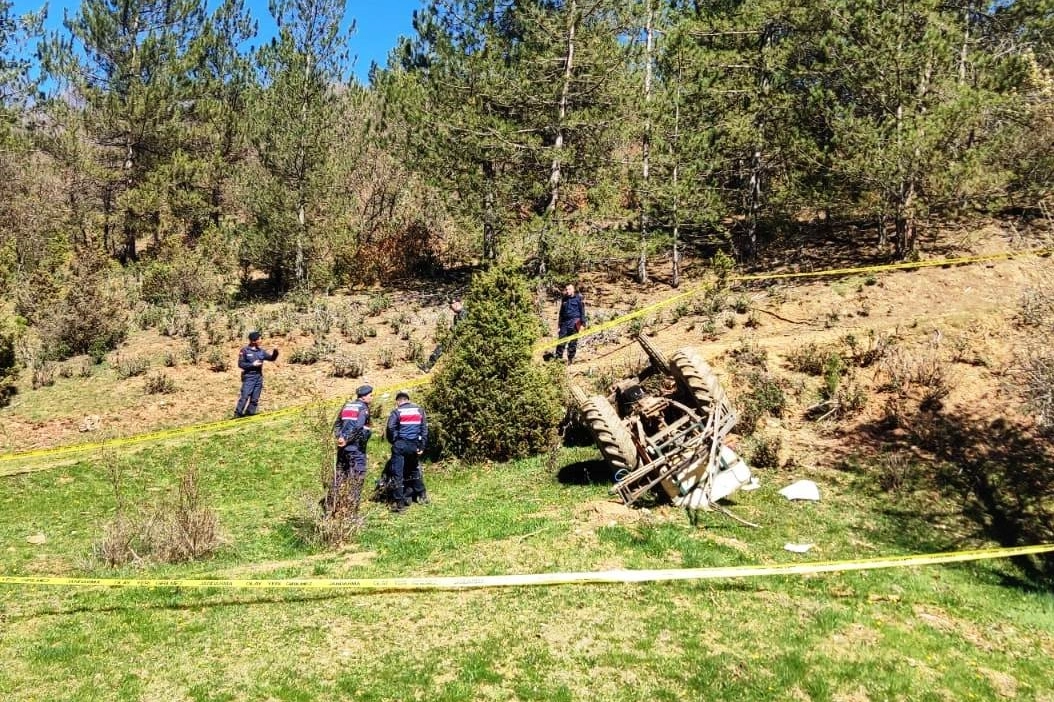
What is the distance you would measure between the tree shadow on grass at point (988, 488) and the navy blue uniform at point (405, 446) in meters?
6.24

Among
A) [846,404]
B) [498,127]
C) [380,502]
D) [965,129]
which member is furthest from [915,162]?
[380,502]

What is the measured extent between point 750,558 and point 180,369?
46.7 ft

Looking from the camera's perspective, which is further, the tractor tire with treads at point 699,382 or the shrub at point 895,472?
the shrub at point 895,472

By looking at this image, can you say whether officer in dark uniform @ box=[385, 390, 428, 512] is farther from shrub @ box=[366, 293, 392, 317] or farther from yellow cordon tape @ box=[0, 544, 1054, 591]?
shrub @ box=[366, 293, 392, 317]

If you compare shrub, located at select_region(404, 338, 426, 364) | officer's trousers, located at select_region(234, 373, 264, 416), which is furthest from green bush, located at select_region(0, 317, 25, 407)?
shrub, located at select_region(404, 338, 426, 364)

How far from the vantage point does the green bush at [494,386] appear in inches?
441

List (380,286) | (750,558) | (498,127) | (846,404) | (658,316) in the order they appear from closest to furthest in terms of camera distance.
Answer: (750,558), (846,404), (658,316), (498,127), (380,286)

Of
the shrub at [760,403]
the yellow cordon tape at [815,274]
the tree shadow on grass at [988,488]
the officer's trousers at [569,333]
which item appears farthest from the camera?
the yellow cordon tape at [815,274]

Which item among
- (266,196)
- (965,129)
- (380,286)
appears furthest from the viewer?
(380,286)

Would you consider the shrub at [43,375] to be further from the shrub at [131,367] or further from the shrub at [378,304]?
the shrub at [378,304]

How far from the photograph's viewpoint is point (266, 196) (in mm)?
24938

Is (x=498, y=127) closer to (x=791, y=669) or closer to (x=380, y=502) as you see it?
(x=380, y=502)

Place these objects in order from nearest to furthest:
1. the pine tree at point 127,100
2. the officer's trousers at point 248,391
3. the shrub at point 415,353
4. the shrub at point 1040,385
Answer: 1. the shrub at point 1040,385
2. the officer's trousers at point 248,391
3. the shrub at point 415,353
4. the pine tree at point 127,100

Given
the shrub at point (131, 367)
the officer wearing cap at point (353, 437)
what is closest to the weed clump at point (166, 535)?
the officer wearing cap at point (353, 437)
